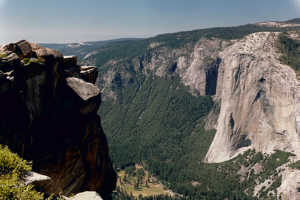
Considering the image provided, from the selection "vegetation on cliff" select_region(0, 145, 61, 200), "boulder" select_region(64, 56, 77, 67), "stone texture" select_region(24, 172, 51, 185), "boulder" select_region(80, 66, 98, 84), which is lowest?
"stone texture" select_region(24, 172, 51, 185)

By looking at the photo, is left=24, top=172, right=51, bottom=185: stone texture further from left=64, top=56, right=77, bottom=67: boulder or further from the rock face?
left=64, top=56, right=77, bottom=67: boulder

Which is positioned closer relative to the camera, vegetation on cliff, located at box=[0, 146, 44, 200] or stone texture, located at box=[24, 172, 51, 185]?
vegetation on cliff, located at box=[0, 146, 44, 200]

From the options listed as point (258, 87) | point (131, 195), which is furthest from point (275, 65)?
point (131, 195)

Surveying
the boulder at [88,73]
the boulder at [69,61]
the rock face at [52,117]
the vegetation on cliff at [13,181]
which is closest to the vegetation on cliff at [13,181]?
the vegetation on cliff at [13,181]

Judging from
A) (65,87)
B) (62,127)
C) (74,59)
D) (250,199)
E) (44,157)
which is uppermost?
(74,59)

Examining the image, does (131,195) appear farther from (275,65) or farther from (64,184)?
(64,184)

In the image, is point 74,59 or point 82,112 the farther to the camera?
point 74,59

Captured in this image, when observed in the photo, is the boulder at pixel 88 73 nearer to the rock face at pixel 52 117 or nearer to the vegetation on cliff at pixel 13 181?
the rock face at pixel 52 117

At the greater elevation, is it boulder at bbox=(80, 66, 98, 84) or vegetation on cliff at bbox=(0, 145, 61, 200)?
boulder at bbox=(80, 66, 98, 84)

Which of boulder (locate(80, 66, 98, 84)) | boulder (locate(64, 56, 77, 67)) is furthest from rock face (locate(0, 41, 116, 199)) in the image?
boulder (locate(80, 66, 98, 84))
